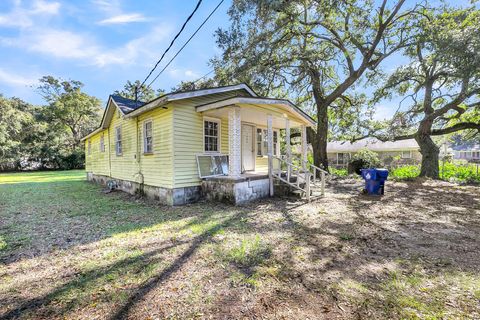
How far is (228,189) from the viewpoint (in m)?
7.22

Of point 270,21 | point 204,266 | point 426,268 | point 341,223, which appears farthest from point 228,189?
point 270,21

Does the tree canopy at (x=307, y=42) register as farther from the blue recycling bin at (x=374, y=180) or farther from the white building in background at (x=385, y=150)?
the white building in background at (x=385, y=150)

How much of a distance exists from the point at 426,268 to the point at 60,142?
37501 millimetres

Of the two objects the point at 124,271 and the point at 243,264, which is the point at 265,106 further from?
the point at 124,271

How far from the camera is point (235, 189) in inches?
279

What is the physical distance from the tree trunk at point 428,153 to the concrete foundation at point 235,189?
11031mm

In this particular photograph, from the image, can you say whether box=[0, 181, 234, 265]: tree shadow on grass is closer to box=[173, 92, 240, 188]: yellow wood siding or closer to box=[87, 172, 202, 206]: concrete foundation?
box=[87, 172, 202, 206]: concrete foundation

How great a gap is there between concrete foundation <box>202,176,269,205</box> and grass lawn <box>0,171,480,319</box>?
893mm

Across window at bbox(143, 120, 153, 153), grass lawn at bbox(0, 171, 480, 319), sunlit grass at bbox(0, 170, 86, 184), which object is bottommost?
grass lawn at bbox(0, 171, 480, 319)

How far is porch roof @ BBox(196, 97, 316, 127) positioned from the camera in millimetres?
6988

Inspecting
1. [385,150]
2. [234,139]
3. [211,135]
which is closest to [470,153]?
[385,150]

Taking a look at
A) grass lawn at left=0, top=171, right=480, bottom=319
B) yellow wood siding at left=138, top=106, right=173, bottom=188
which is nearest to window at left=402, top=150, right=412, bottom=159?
grass lawn at left=0, top=171, right=480, bottom=319

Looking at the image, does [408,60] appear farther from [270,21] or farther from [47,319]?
[47,319]

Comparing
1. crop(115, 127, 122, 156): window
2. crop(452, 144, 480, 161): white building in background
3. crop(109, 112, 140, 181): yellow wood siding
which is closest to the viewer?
crop(109, 112, 140, 181): yellow wood siding
